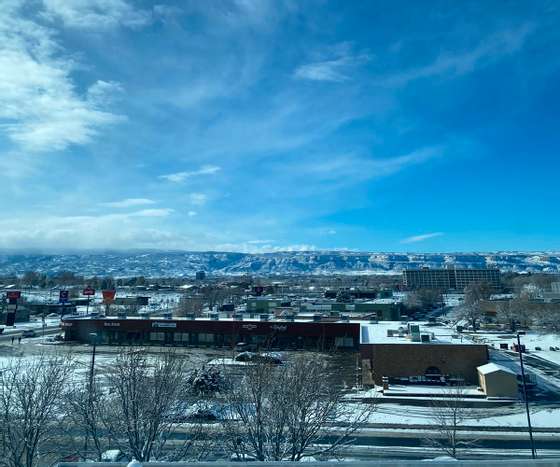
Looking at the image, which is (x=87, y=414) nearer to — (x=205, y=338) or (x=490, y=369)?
(x=490, y=369)

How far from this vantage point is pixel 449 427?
58.1 ft

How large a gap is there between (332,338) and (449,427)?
26.1m

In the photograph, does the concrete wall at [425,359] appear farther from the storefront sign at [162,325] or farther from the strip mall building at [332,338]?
the storefront sign at [162,325]

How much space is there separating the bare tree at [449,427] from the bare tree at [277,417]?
14.5 feet

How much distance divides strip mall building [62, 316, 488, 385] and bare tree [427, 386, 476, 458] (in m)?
3.90

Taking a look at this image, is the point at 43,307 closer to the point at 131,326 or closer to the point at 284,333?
the point at 131,326

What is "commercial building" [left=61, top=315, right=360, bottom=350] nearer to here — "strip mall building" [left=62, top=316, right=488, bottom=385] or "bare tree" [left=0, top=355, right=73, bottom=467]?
"strip mall building" [left=62, top=316, right=488, bottom=385]

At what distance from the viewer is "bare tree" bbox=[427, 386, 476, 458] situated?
15.5 meters

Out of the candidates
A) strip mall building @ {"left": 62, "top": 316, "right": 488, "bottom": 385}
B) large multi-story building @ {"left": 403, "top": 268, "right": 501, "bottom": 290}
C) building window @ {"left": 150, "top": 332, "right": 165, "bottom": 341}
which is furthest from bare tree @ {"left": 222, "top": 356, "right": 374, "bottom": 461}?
large multi-story building @ {"left": 403, "top": 268, "right": 501, "bottom": 290}

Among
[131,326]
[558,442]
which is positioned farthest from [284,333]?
[558,442]

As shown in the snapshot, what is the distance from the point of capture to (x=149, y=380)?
1352 centimetres

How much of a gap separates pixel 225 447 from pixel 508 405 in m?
19.0

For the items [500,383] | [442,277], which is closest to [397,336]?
[500,383]

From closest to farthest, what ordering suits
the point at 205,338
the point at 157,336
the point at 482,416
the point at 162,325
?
the point at 482,416 → the point at 205,338 → the point at 162,325 → the point at 157,336
